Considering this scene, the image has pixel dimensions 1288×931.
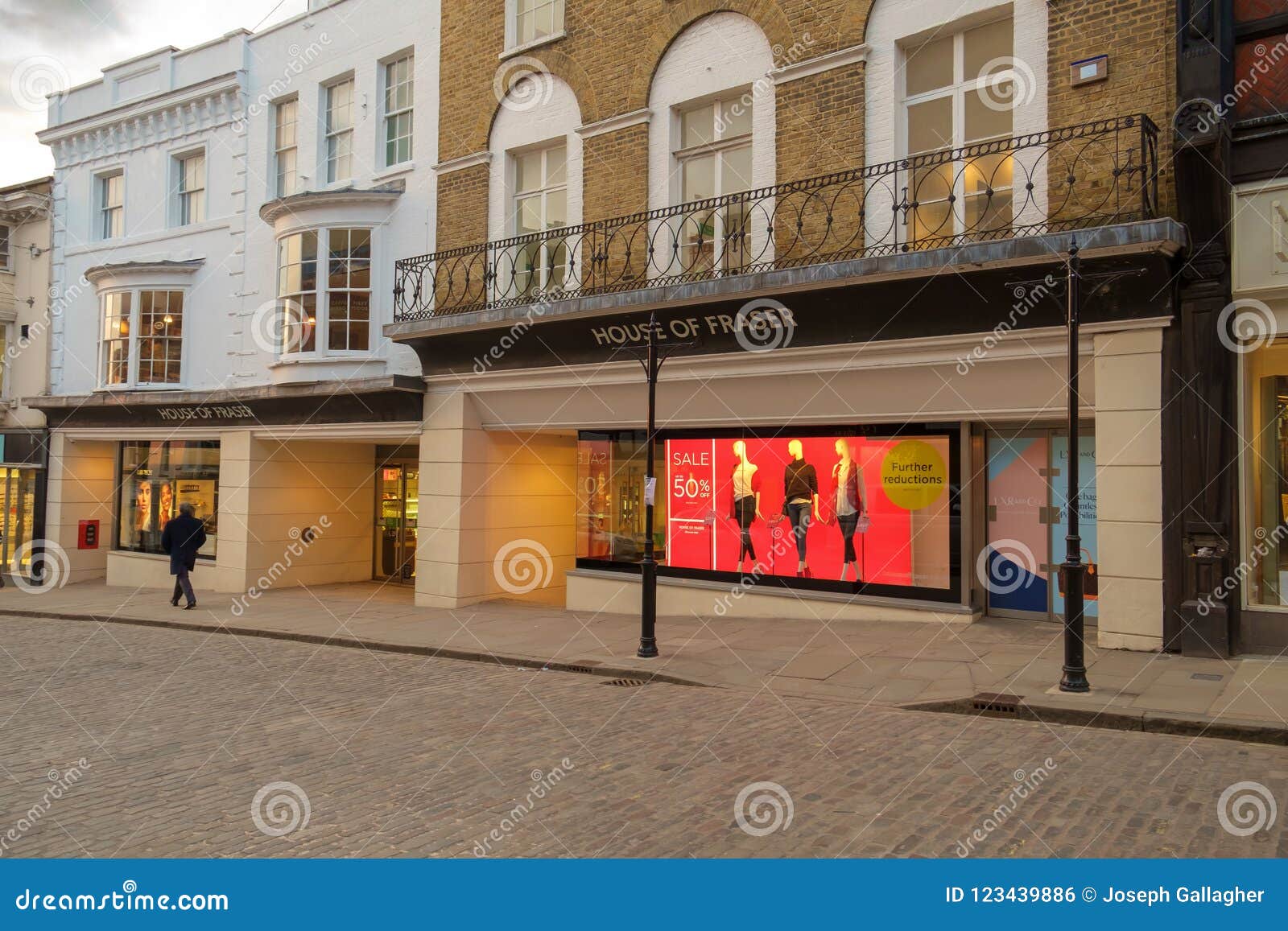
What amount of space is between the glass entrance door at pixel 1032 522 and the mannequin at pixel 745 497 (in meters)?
3.20

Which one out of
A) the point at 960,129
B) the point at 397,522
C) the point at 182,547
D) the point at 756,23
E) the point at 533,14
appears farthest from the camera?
the point at 397,522

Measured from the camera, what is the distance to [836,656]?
1065 cm

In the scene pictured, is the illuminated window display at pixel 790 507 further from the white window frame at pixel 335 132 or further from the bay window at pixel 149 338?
the bay window at pixel 149 338

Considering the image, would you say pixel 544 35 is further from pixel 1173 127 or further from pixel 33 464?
pixel 33 464

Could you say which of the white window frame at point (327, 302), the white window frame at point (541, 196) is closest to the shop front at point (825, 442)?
the white window frame at point (541, 196)

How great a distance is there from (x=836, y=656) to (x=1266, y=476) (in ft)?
15.7

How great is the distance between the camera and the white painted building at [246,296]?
17.0m

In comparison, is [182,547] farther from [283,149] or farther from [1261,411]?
[1261,411]

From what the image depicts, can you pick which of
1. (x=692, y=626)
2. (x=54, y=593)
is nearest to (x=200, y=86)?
(x=54, y=593)

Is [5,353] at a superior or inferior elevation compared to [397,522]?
superior

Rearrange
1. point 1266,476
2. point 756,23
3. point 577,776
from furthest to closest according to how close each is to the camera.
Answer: point 756,23 < point 1266,476 < point 577,776

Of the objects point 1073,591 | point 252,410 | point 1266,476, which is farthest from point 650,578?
point 252,410

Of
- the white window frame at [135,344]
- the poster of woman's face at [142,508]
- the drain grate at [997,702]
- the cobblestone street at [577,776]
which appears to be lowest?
the cobblestone street at [577,776]

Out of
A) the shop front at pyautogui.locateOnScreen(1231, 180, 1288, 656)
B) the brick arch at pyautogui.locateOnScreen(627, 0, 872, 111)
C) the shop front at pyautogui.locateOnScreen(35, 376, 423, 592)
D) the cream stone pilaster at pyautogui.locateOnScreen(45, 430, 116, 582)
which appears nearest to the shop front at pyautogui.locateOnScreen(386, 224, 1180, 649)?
the shop front at pyautogui.locateOnScreen(1231, 180, 1288, 656)
